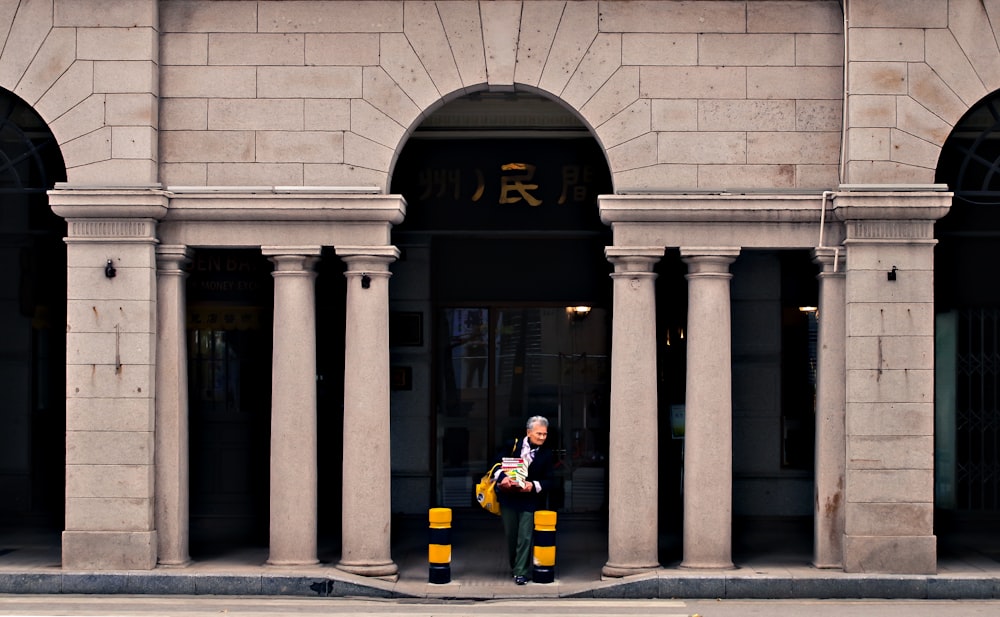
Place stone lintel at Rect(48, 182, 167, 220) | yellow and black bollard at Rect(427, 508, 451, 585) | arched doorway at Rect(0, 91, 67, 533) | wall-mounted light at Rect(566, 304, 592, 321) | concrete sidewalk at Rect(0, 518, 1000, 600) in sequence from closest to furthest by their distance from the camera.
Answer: concrete sidewalk at Rect(0, 518, 1000, 600) < yellow and black bollard at Rect(427, 508, 451, 585) < stone lintel at Rect(48, 182, 167, 220) < arched doorway at Rect(0, 91, 67, 533) < wall-mounted light at Rect(566, 304, 592, 321)

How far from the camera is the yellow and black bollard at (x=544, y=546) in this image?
1616 centimetres

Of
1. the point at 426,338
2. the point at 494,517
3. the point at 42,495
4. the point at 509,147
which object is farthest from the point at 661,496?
the point at 42,495

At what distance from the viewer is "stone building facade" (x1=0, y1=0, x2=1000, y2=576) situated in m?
16.2

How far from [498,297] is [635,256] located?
4.83 meters

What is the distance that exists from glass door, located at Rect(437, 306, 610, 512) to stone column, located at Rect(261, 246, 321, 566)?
481cm

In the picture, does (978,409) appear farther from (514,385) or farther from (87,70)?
(87,70)

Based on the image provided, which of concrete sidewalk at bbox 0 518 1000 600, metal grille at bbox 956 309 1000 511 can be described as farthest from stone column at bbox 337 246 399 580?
metal grille at bbox 956 309 1000 511

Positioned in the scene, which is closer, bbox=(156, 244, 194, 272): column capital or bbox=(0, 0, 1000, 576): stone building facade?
bbox=(0, 0, 1000, 576): stone building facade

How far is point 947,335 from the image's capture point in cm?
2042

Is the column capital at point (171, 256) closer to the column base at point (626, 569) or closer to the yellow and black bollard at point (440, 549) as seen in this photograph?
the yellow and black bollard at point (440, 549)

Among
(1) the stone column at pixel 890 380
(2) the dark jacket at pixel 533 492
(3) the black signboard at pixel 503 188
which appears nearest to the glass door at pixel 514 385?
(3) the black signboard at pixel 503 188

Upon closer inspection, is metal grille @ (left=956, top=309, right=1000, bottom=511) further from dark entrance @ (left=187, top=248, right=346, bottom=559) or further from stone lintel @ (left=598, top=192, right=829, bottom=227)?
dark entrance @ (left=187, top=248, right=346, bottom=559)

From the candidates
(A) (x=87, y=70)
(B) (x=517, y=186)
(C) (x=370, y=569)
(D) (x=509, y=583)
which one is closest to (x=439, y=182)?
(B) (x=517, y=186)

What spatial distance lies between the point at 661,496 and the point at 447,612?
251 inches
